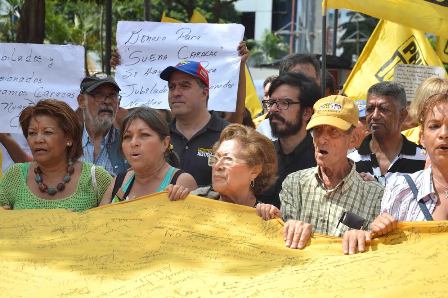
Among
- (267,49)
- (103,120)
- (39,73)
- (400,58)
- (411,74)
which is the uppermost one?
(267,49)

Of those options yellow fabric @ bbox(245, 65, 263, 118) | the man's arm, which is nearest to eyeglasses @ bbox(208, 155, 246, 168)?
the man's arm

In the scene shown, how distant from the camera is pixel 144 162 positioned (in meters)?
4.31

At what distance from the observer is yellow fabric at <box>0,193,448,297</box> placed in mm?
3168

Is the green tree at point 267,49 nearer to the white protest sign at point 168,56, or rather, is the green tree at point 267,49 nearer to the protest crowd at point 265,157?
the white protest sign at point 168,56

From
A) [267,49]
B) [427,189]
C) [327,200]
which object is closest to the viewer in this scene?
[427,189]

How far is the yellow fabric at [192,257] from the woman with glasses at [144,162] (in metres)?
0.28

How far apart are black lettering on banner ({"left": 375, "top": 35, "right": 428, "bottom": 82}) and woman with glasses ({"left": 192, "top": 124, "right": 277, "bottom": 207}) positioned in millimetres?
4534

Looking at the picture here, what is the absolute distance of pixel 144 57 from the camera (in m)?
6.31

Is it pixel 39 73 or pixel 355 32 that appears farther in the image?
pixel 355 32

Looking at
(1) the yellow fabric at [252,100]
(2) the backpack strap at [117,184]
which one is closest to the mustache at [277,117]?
(2) the backpack strap at [117,184]

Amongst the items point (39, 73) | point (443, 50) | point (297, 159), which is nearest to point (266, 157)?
point (297, 159)

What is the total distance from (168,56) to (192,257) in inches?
117

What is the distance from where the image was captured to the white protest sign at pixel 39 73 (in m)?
6.23

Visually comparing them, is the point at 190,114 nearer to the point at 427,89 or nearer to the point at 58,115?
the point at 58,115
